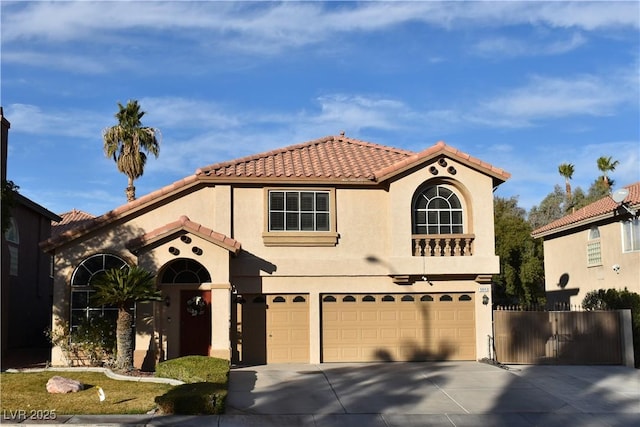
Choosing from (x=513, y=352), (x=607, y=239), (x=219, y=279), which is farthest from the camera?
(x=607, y=239)

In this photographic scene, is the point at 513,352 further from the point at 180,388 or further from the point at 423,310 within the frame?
the point at 180,388

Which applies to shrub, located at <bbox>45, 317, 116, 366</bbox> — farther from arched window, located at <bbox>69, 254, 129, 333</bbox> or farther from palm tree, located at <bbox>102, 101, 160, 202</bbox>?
palm tree, located at <bbox>102, 101, 160, 202</bbox>

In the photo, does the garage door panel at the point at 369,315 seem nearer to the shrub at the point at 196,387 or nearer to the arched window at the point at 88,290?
the shrub at the point at 196,387

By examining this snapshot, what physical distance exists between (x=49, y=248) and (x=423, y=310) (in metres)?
11.0

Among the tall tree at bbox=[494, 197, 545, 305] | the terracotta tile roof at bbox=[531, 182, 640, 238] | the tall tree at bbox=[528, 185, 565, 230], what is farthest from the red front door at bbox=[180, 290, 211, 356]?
the tall tree at bbox=[528, 185, 565, 230]

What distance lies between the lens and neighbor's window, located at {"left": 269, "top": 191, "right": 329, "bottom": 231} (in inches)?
844

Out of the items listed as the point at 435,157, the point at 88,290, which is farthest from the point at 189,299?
the point at 435,157

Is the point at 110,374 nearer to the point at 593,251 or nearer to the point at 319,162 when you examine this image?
the point at 319,162

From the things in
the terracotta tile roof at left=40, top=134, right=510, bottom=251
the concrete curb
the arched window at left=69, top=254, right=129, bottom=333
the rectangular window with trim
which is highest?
the terracotta tile roof at left=40, top=134, right=510, bottom=251

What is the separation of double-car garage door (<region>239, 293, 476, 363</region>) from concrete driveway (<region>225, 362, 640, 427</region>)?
0.80 m

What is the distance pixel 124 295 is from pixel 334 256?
642cm

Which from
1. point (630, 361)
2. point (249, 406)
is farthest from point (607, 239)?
point (249, 406)

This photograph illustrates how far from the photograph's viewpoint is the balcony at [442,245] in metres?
21.5

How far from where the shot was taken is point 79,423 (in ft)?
40.7
